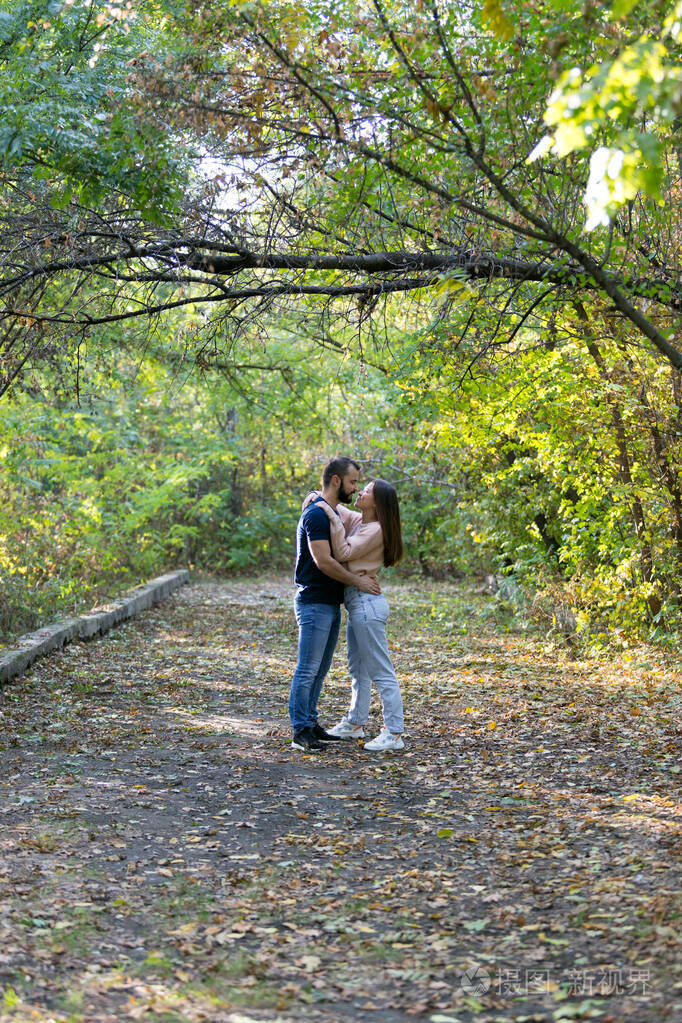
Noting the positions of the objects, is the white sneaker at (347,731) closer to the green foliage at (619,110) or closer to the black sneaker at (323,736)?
the black sneaker at (323,736)

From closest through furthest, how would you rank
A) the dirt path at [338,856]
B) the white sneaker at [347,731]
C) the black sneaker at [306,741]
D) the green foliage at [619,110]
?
the green foliage at [619,110] → the dirt path at [338,856] → the black sneaker at [306,741] → the white sneaker at [347,731]

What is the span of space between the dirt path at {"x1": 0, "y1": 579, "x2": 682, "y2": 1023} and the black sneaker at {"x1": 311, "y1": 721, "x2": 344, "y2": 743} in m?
0.29

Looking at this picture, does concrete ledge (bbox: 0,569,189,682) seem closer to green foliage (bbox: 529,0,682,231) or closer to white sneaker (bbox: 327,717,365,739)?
white sneaker (bbox: 327,717,365,739)

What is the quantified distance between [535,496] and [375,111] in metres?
7.76

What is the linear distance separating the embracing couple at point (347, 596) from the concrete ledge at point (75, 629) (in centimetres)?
317

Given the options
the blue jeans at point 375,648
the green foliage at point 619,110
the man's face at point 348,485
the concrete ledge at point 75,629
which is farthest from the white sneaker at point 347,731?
the green foliage at point 619,110

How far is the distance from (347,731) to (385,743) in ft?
1.32

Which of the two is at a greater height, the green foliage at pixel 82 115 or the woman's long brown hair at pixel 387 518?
the green foliage at pixel 82 115

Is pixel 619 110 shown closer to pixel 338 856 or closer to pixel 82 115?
pixel 338 856

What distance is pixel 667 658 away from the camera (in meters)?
9.92

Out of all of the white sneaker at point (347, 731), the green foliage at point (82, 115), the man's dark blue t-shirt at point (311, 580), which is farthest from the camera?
the white sneaker at point (347, 731)

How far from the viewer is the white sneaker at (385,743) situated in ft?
23.7

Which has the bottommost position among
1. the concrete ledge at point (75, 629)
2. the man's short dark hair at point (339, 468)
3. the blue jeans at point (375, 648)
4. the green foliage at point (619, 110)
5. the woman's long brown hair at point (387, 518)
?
the concrete ledge at point (75, 629)

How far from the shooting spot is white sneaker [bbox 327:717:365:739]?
24.6 feet
